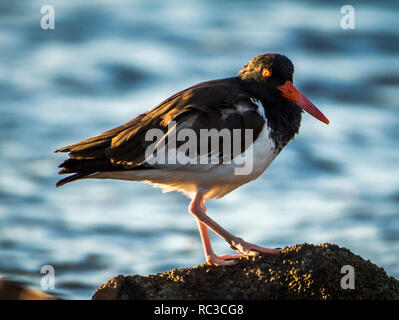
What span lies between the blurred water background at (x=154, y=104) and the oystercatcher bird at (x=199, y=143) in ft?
11.7

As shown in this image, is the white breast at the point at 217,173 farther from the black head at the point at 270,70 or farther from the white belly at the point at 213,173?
the black head at the point at 270,70

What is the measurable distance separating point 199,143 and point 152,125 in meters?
0.51

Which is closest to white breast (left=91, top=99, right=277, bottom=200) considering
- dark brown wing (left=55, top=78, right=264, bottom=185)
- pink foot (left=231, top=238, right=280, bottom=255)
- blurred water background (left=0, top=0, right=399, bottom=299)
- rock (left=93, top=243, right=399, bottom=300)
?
dark brown wing (left=55, top=78, right=264, bottom=185)

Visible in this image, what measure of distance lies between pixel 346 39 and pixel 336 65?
4.76 feet

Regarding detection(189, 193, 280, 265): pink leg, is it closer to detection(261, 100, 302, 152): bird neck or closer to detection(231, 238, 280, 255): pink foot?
detection(231, 238, 280, 255): pink foot

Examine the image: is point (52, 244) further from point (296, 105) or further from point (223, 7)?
point (223, 7)

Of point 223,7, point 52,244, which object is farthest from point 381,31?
point 52,244

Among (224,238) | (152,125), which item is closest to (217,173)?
(224,238)

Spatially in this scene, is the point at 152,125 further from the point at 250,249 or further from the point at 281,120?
the point at 250,249

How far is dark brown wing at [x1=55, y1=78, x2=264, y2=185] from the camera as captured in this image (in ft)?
22.5

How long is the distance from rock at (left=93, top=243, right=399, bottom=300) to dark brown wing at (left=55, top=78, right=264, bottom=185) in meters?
1.26

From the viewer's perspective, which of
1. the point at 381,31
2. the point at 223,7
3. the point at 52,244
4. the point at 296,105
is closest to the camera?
the point at 296,105

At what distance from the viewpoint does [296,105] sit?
292 inches
